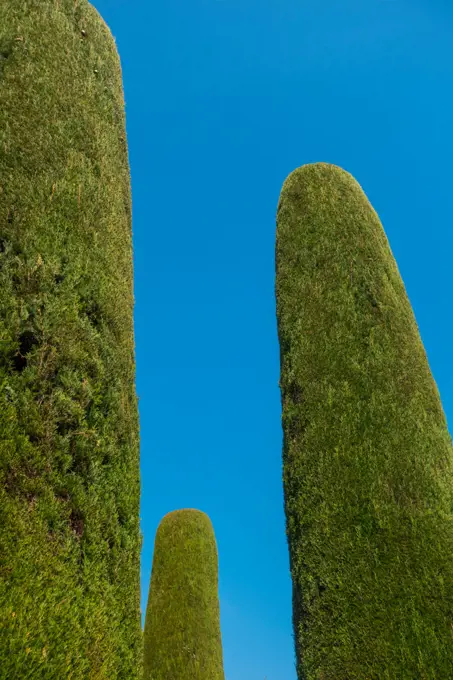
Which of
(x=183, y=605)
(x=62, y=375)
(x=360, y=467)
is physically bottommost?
(x=183, y=605)

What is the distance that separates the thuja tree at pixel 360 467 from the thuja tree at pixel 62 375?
120 inches

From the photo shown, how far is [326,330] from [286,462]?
2092 millimetres

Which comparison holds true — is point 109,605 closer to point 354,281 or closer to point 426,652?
point 426,652

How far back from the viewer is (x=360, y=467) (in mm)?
6719

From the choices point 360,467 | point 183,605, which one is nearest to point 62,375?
point 360,467

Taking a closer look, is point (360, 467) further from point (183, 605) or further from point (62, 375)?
point (183, 605)

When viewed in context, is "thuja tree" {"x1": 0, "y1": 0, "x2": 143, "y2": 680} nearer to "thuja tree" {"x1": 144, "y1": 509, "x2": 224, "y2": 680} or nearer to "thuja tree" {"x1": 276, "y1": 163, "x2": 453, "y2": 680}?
"thuja tree" {"x1": 276, "y1": 163, "x2": 453, "y2": 680}

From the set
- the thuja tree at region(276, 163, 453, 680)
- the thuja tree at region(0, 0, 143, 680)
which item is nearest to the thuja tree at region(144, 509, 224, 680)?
the thuja tree at region(276, 163, 453, 680)

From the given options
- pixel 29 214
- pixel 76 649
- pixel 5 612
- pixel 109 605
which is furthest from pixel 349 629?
pixel 29 214

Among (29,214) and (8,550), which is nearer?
(8,550)

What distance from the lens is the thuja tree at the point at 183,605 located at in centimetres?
1188

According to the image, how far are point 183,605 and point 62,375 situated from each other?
35.0 ft

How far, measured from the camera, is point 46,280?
390cm

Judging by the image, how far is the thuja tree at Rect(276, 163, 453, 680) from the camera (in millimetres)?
5871
